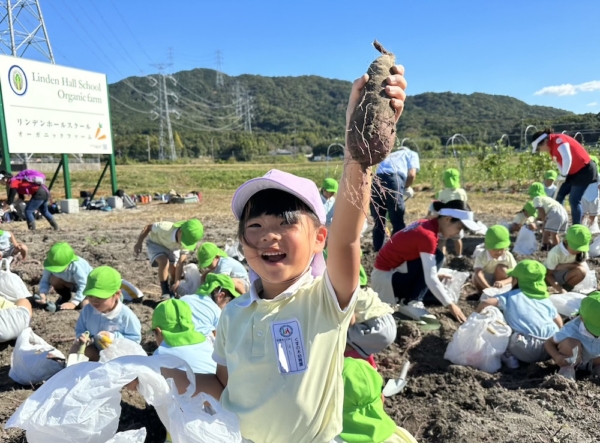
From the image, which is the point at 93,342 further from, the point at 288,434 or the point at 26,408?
the point at 288,434

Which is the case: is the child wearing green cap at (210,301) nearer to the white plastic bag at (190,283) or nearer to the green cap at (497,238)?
the white plastic bag at (190,283)

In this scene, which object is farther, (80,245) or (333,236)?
(80,245)

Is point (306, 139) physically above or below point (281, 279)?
above

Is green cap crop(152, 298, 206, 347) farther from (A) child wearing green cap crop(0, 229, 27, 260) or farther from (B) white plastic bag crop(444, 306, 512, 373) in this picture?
(A) child wearing green cap crop(0, 229, 27, 260)

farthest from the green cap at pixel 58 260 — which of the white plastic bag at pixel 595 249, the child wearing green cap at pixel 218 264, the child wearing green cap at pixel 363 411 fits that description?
the white plastic bag at pixel 595 249

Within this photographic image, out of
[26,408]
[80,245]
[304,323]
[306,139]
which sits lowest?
[80,245]

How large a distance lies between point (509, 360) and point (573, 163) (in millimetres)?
3851

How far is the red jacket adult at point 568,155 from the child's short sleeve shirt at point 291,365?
18.6ft

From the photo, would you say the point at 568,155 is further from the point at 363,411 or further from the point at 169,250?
the point at 363,411

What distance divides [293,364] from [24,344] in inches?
98.5

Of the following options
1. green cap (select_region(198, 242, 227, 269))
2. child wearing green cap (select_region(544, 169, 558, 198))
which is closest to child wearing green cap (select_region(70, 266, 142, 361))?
green cap (select_region(198, 242, 227, 269))

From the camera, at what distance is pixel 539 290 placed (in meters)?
3.40

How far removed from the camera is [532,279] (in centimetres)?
338

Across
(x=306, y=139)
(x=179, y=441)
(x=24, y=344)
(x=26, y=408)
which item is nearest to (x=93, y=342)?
(x=24, y=344)
